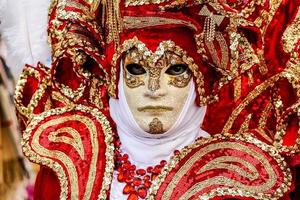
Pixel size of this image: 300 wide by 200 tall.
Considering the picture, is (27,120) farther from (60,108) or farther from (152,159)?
(152,159)

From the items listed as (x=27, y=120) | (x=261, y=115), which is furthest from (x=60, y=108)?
(x=261, y=115)

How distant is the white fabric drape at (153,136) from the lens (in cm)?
231

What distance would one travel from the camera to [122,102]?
233cm

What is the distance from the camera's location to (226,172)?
7.50 feet

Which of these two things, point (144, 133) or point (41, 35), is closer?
point (144, 133)

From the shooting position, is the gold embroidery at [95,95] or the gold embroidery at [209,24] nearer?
the gold embroidery at [209,24]

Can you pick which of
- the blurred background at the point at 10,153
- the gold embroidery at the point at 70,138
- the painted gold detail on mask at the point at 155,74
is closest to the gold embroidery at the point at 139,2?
the painted gold detail on mask at the point at 155,74

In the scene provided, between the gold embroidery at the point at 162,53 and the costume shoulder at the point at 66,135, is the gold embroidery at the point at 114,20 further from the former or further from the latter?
the costume shoulder at the point at 66,135

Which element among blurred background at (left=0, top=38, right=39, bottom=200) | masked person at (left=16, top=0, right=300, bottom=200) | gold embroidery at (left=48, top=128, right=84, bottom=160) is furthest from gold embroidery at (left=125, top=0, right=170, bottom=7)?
blurred background at (left=0, top=38, right=39, bottom=200)

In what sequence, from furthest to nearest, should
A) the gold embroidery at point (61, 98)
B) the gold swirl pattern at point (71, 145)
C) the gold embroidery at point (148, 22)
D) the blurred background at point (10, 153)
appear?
the blurred background at point (10, 153)
the gold embroidery at point (61, 98)
the gold swirl pattern at point (71, 145)
the gold embroidery at point (148, 22)

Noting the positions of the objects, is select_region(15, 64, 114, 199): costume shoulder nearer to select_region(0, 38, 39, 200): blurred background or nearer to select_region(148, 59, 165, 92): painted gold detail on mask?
select_region(0, 38, 39, 200): blurred background

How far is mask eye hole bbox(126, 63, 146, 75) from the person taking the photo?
2.28 meters

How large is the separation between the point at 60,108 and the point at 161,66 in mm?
361

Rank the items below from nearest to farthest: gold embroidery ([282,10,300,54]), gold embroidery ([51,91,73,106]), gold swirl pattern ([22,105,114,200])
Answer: gold swirl pattern ([22,105,114,200]) < gold embroidery ([282,10,300,54]) < gold embroidery ([51,91,73,106])
